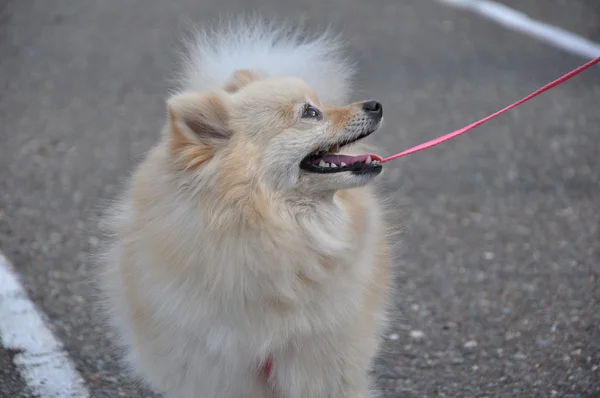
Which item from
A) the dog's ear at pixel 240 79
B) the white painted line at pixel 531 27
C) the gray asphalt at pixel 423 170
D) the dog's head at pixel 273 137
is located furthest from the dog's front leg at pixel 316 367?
the white painted line at pixel 531 27

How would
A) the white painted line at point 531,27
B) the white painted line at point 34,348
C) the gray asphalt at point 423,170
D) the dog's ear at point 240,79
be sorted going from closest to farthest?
the dog's ear at point 240,79, the white painted line at point 34,348, the gray asphalt at point 423,170, the white painted line at point 531,27

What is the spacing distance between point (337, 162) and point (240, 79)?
0.51m

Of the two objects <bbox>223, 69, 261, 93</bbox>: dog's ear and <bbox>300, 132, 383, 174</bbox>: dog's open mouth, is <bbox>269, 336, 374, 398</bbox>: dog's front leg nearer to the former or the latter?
<bbox>300, 132, 383, 174</bbox>: dog's open mouth

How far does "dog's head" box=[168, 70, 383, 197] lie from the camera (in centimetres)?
279

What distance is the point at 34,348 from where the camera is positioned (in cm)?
376

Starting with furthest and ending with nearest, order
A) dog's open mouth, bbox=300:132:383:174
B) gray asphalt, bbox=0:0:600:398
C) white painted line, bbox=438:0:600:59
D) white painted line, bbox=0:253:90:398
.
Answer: white painted line, bbox=438:0:600:59
gray asphalt, bbox=0:0:600:398
white painted line, bbox=0:253:90:398
dog's open mouth, bbox=300:132:383:174

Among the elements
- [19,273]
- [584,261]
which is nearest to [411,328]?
[584,261]

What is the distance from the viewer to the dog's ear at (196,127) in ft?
9.07

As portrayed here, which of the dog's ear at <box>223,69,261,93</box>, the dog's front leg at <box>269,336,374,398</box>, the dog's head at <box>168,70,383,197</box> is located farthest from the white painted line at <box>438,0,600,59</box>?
the dog's front leg at <box>269,336,374,398</box>

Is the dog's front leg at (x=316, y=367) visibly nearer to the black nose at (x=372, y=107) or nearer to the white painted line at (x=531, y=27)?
the black nose at (x=372, y=107)

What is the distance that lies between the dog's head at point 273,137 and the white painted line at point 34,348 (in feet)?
4.11

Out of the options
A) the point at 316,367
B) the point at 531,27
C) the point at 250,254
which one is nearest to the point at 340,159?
the point at 250,254

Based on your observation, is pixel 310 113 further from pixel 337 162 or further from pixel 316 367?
pixel 316 367

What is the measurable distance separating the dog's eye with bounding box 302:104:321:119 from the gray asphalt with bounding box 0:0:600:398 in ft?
4.31
